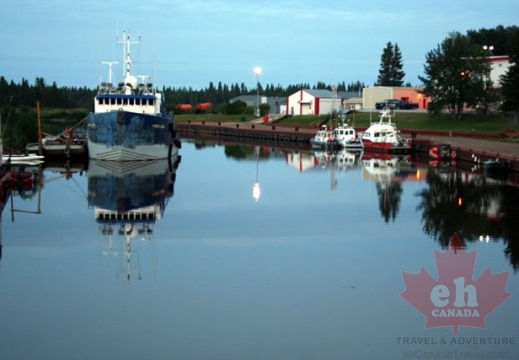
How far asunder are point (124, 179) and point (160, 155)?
11970 mm

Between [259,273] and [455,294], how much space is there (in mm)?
5042

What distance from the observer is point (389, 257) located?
25000 mm

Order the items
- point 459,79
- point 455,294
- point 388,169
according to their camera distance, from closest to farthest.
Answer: point 455,294 → point 388,169 → point 459,79

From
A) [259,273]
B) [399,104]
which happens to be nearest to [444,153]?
[399,104]

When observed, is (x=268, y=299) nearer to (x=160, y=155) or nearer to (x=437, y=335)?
(x=437, y=335)

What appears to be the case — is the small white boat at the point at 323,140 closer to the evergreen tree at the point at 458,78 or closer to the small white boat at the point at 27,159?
the evergreen tree at the point at 458,78

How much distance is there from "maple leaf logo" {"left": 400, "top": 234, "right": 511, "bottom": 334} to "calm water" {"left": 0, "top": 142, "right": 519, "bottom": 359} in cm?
5

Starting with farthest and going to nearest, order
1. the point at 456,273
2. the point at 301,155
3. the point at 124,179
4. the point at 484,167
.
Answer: the point at 301,155 < the point at 484,167 < the point at 124,179 < the point at 456,273

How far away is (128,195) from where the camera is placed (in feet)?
123

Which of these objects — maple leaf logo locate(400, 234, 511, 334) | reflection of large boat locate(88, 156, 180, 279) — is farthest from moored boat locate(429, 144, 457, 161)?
maple leaf logo locate(400, 234, 511, 334)

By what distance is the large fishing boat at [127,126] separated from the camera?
50.6m

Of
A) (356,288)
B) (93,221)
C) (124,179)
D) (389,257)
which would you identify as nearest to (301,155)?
(124,179)

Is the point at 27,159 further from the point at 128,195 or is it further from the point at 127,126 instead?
the point at 128,195

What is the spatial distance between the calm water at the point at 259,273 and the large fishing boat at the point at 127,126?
8817 mm
